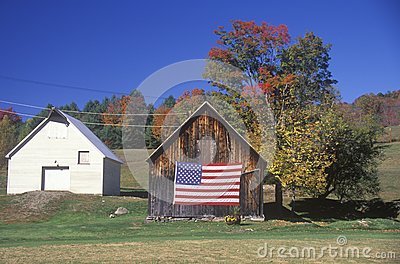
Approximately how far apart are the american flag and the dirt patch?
9302 millimetres

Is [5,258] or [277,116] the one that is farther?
[277,116]

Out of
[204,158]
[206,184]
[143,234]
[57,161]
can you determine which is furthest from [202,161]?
[57,161]

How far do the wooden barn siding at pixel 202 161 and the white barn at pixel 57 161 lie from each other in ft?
43.5

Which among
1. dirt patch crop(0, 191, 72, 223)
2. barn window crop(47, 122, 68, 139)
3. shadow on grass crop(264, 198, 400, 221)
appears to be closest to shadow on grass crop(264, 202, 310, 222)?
shadow on grass crop(264, 198, 400, 221)

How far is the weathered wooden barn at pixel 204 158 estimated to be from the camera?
30.3 metres

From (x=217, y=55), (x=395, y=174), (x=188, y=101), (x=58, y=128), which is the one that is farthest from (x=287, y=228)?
(x=395, y=174)

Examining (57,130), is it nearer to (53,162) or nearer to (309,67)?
(53,162)

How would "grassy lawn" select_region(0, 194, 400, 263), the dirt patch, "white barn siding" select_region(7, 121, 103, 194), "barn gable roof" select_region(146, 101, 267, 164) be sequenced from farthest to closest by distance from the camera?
"white barn siding" select_region(7, 121, 103, 194) < the dirt patch < "barn gable roof" select_region(146, 101, 267, 164) < "grassy lawn" select_region(0, 194, 400, 263)

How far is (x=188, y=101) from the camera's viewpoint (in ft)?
146

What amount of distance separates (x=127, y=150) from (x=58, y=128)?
49.8 metres

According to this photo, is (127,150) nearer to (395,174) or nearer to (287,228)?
(395,174)

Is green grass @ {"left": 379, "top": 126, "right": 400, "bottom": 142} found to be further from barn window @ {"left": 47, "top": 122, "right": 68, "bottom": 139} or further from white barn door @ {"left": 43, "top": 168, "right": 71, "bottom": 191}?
white barn door @ {"left": 43, "top": 168, "right": 71, "bottom": 191}

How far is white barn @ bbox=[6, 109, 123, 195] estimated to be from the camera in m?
42.5

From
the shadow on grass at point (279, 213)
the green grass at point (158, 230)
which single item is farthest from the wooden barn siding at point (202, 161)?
the shadow on grass at point (279, 213)
